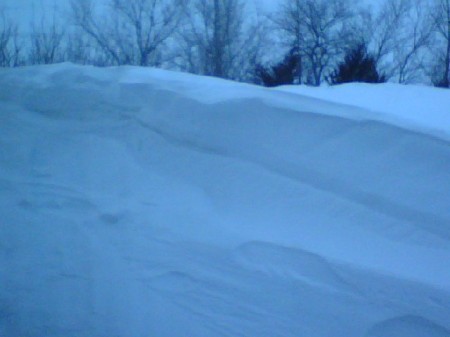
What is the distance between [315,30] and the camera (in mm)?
20734

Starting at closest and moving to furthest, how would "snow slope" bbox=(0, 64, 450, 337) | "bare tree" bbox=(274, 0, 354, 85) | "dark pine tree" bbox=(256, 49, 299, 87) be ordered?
"snow slope" bbox=(0, 64, 450, 337), "dark pine tree" bbox=(256, 49, 299, 87), "bare tree" bbox=(274, 0, 354, 85)

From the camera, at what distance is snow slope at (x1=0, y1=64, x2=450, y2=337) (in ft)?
6.64

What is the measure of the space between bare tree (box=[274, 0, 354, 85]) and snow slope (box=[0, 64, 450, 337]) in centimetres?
1844

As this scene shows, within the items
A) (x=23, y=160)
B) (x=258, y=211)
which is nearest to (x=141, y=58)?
(x=23, y=160)

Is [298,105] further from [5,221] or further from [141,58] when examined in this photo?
[141,58]

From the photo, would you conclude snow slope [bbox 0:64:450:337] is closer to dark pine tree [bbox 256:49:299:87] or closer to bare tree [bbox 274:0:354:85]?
dark pine tree [bbox 256:49:299:87]

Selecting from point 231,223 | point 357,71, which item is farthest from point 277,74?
point 231,223

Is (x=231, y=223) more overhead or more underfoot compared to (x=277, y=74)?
more underfoot

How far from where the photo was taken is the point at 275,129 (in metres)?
2.67

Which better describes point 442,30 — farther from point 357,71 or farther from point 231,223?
point 231,223

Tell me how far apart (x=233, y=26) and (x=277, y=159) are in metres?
18.0

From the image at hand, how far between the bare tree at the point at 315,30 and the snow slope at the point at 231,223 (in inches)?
726

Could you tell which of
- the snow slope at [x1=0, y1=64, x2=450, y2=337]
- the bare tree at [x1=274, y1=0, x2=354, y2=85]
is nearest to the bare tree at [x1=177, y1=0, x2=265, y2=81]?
the bare tree at [x1=274, y1=0, x2=354, y2=85]

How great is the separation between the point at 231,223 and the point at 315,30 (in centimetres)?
2000
